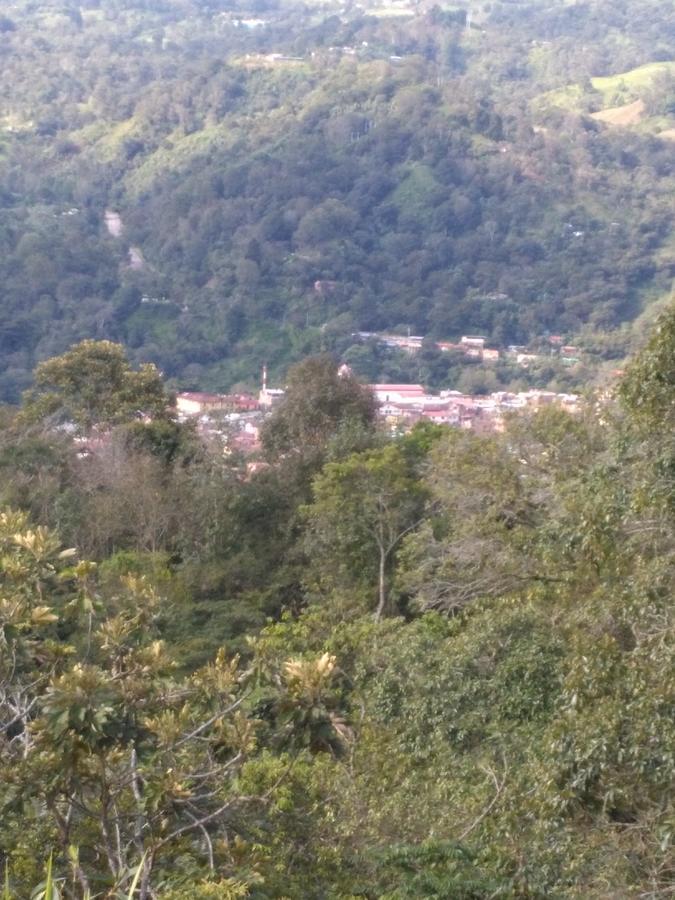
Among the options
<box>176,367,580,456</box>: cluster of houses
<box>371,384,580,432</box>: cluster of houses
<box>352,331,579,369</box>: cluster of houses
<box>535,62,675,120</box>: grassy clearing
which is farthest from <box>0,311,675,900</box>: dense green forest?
<box>535,62,675,120</box>: grassy clearing

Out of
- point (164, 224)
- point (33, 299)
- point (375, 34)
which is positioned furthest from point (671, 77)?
point (33, 299)

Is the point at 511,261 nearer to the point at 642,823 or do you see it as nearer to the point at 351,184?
the point at 351,184

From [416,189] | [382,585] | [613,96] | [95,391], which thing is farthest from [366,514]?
[613,96]

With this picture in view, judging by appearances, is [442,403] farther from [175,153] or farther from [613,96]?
[613,96]

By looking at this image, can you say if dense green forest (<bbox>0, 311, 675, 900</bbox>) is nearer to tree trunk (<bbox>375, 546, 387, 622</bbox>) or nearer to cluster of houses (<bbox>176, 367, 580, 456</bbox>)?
tree trunk (<bbox>375, 546, 387, 622</bbox>)

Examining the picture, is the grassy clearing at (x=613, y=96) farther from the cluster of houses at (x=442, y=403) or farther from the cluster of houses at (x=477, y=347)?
the cluster of houses at (x=442, y=403)

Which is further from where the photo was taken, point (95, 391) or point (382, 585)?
point (95, 391)
